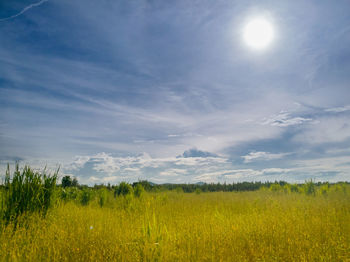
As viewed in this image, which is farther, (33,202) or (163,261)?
(33,202)

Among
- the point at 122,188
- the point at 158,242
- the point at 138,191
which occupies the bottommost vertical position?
the point at 158,242

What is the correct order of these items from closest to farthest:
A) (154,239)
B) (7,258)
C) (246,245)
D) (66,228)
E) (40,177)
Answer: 1. (7,258)
2. (154,239)
3. (246,245)
4. (66,228)
5. (40,177)

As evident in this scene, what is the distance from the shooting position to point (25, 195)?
756 cm

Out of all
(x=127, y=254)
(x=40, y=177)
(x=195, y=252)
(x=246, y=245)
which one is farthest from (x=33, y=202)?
(x=246, y=245)

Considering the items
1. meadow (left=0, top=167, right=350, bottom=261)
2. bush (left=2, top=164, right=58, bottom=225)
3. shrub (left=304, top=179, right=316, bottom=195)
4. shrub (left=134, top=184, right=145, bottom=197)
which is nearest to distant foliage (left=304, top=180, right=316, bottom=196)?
shrub (left=304, top=179, right=316, bottom=195)

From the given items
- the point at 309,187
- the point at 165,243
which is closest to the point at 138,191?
the point at 165,243

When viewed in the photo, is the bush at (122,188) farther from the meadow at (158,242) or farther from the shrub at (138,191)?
the meadow at (158,242)

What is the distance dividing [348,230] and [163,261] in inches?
260

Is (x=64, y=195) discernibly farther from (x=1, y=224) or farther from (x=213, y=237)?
(x=213, y=237)

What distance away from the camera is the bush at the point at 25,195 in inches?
→ 283

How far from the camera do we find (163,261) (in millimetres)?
4980

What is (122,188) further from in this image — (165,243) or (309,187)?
(309,187)

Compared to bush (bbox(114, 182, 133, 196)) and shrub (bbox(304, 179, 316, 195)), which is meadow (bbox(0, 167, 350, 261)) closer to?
bush (bbox(114, 182, 133, 196))

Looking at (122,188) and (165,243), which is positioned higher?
(122,188)
